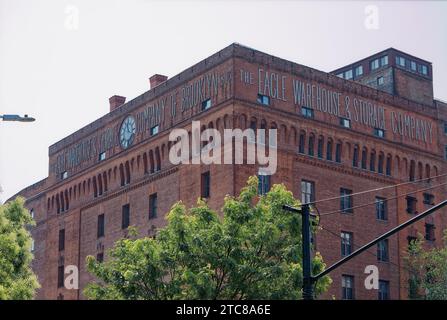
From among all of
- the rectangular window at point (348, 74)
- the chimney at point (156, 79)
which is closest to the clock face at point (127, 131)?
the chimney at point (156, 79)

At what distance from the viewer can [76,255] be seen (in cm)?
6488

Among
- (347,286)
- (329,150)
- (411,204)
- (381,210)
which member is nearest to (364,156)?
(329,150)

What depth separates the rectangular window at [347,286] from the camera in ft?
172

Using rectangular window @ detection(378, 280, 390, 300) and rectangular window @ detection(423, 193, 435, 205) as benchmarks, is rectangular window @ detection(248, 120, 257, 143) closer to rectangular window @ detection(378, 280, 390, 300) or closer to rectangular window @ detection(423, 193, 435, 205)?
rectangular window @ detection(378, 280, 390, 300)

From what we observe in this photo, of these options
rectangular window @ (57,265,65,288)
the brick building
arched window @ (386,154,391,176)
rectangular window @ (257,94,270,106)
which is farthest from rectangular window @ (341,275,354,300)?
rectangular window @ (57,265,65,288)

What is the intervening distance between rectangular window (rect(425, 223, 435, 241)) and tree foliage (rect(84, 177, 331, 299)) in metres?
24.9

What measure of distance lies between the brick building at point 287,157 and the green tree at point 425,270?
3.06ft

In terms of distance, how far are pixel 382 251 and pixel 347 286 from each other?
404 cm

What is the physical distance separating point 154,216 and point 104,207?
7305 mm

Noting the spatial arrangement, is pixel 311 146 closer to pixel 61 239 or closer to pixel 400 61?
pixel 400 61

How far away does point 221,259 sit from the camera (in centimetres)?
3394
